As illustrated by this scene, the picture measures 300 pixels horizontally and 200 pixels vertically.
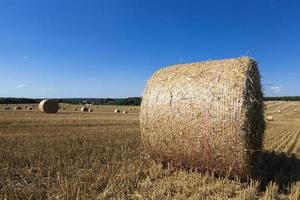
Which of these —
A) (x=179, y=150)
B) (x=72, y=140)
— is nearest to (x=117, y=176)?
(x=179, y=150)

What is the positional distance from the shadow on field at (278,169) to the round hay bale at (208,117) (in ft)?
1.97

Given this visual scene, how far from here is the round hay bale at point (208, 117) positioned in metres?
6.98

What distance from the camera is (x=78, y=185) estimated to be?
6.27 m

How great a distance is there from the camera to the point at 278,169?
871 centimetres

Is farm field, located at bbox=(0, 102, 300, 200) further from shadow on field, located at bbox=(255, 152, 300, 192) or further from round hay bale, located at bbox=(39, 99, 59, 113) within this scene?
round hay bale, located at bbox=(39, 99, 59, 113)

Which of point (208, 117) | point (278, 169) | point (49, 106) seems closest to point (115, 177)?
point (208, 117)

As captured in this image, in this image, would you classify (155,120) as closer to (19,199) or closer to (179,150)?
(179,150)

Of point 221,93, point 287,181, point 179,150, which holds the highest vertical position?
point 221,93

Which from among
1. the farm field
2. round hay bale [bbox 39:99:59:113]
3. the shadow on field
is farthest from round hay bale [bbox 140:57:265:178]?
round hay bale [bbox 39:99:59:113]

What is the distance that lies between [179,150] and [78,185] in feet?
7.97

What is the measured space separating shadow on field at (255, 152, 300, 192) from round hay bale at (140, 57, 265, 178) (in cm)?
60

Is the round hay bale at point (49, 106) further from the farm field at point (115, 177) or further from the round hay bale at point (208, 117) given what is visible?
the round hay bale at point (208, 117)

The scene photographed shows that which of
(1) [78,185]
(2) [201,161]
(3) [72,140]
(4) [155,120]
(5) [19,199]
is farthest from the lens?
(3) [72,140]

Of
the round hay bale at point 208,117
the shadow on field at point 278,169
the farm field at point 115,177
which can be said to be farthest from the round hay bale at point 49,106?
the round hay bale at point 208,117
